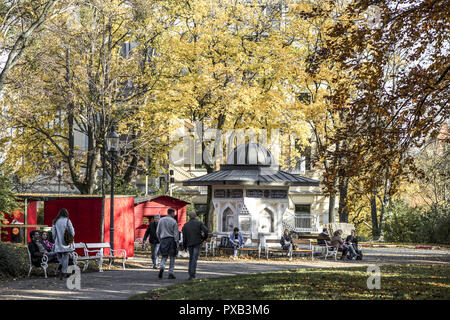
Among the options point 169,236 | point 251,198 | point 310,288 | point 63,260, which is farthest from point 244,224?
Result: point 310,288

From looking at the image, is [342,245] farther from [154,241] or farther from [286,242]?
[154,241]

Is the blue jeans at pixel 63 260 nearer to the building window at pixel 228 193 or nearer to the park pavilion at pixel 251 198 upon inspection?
the park pavilion at pixel 251 198

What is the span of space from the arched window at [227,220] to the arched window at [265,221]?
1.23 m

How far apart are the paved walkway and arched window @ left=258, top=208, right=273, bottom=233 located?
11.8 ft

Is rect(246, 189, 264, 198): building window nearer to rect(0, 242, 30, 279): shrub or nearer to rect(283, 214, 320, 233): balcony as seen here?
rect(0, 242, 30, 279): shrub

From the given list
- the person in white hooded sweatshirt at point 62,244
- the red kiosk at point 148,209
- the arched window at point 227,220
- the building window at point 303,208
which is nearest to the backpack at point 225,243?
the arched window at point 227,220

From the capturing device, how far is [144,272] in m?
19.3

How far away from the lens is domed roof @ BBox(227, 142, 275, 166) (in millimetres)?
30203

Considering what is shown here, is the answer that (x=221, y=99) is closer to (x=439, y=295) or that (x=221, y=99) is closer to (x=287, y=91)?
(x=287, y=91)

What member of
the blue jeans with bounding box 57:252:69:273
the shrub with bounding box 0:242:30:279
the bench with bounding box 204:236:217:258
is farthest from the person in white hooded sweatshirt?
the bench with bounding box 204:236:217:258

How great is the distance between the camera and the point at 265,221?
29141 millimetres

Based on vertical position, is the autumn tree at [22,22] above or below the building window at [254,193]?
above

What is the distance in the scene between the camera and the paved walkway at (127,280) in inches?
527
